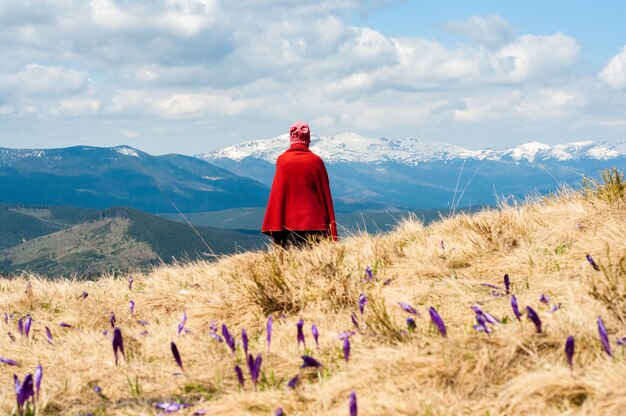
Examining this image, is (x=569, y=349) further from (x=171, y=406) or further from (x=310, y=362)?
(x=171, y=406)

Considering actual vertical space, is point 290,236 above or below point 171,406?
above

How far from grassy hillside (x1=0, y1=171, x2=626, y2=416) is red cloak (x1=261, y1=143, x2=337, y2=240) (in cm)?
276

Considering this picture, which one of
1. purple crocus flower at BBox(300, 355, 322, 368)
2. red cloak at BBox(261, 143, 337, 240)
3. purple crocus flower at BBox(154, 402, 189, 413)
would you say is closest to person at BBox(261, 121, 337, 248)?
red cloak at BBox(261, 143, 337, 240)

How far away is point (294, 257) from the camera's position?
6902 millimetres

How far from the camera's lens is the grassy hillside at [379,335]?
296 cm

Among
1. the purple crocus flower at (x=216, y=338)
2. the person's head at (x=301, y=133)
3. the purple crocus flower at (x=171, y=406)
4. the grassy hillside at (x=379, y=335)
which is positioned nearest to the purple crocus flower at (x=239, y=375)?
the grassy hillside at (x=379, y=335)

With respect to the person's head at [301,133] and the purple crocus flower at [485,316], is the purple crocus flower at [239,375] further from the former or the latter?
the person's head at [301,133]

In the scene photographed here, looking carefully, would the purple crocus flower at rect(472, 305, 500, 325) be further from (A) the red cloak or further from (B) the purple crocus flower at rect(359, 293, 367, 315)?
(A) the red cloak

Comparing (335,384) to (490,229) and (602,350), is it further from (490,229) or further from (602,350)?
(490,229)

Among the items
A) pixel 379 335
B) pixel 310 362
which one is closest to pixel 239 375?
pixel 310 362

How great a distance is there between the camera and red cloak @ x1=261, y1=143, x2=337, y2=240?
10227mm

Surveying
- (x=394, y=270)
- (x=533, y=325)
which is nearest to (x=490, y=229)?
(x=394, y=270)

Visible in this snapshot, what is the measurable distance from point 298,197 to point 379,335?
6.55 m

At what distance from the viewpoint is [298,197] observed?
1027 centimetres
